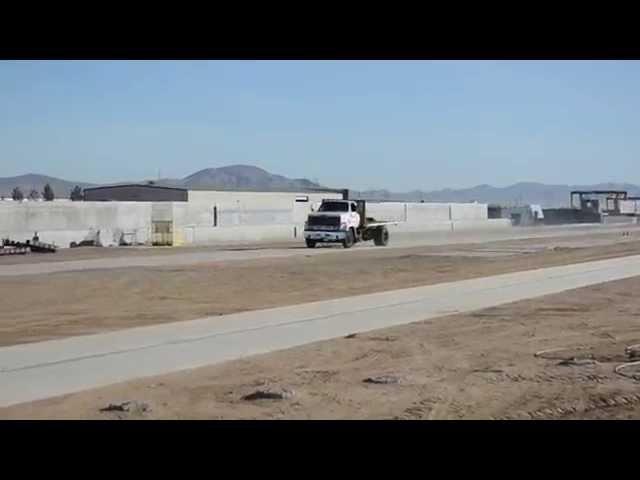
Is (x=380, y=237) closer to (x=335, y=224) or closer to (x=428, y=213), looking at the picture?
(x=335, y=224)

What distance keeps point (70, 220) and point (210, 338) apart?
133ft

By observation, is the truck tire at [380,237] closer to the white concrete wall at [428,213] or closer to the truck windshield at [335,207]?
the truck windshield at [335,207]

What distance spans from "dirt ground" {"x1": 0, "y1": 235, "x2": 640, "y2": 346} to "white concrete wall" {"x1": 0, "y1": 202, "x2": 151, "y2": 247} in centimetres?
1599

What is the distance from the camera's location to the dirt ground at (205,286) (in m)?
20.6

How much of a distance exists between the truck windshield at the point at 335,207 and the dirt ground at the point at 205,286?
8.02 meters

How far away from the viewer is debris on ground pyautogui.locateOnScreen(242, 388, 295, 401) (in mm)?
11805

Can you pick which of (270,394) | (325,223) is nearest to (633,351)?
(270,394)

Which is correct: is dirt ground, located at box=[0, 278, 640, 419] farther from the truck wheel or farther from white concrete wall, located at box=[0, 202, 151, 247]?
white concrete wall, located at box=[0, 202, 151, 247]

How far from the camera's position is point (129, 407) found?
11094mm

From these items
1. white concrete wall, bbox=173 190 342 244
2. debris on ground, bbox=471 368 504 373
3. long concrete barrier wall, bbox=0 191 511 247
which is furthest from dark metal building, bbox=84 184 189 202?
debris on ground, bbox=471 368 504 373

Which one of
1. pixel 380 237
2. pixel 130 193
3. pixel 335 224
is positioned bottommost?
pixel 380 237
